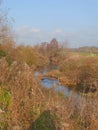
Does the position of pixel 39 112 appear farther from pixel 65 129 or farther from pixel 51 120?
pixel 65 129

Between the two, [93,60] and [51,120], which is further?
[93,60]

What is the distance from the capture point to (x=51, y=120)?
179 inches

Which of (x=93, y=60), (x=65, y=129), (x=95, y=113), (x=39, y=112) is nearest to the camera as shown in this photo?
(x=65, y=129)

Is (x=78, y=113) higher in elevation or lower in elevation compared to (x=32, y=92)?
lower

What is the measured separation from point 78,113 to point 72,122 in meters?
0.54

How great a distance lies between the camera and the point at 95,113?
14.9ft

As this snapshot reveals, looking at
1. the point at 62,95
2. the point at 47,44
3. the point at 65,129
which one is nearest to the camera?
the point at 65,129

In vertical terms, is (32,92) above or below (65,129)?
above

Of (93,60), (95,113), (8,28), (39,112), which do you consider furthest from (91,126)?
(93,60)

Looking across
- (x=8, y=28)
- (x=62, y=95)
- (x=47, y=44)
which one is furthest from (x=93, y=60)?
(x=47, y=44)

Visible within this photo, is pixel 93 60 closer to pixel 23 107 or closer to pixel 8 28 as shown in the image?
pixel 8 28

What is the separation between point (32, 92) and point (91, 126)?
1264 millimetres

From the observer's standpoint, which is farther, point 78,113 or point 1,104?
point 1,104

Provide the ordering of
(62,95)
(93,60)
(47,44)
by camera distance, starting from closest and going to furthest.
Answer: (62,95), (93,60), (47,44)
